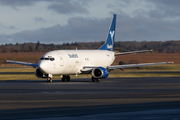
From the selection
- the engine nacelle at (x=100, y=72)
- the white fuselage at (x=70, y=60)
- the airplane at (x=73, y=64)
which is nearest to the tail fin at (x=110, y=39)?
the airplane at (x=73, y=64)

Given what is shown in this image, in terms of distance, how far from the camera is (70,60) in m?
48.4

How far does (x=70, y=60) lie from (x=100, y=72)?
4.43 metres

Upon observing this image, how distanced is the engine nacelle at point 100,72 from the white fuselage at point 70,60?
252 cm

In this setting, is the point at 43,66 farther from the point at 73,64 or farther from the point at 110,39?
the point at 110,39

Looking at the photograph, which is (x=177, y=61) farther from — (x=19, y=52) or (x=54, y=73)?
(x=54, y=73)

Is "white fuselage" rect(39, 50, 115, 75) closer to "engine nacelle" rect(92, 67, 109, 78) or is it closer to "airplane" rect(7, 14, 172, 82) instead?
"airplane" rect(7, 14, 172, 82)

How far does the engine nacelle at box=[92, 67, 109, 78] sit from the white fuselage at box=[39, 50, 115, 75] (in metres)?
2.52

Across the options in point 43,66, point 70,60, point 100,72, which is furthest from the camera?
point 100,72

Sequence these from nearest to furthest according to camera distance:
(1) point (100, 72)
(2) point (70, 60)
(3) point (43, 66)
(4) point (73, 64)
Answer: (3) point (43, 66) < (2) point (70, 60) < (4) point (73, 64) < (1) point (100, 72)

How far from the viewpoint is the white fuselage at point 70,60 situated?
4503 centimetres

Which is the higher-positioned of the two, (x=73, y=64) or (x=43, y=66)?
(x=73, y=64)

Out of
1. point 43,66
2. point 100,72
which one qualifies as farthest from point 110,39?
point 43,66

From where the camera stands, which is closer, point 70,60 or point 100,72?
point 70,60

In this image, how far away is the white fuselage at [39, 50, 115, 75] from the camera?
45.0 meters
